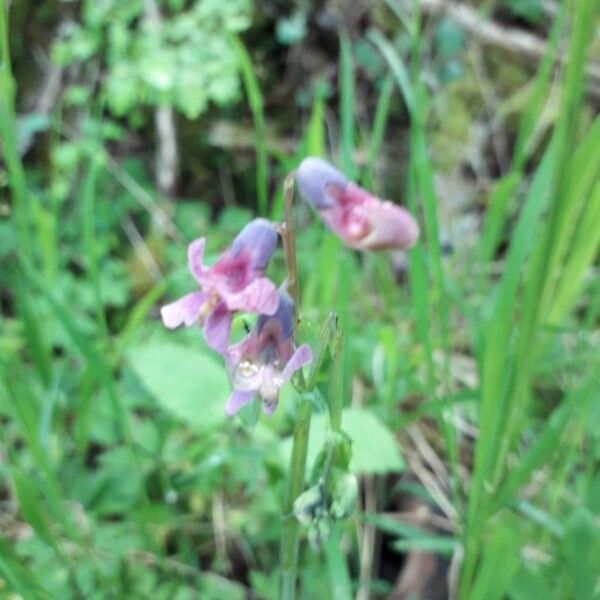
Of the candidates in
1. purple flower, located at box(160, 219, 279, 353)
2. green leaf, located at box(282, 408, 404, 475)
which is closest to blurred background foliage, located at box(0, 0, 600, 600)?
green leaf, located at box(282, 408, 404, 475)

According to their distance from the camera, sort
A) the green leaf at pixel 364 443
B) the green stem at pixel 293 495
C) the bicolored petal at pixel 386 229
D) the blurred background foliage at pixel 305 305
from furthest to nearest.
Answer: the green leaf at pixel 364 443 → the blurred background foliage at pixel 305 305 → the green stem at pixel 293 495 → the bicolored petal at pixel 386 229

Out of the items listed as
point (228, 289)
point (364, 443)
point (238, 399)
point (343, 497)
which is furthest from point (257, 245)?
point (364, 443)

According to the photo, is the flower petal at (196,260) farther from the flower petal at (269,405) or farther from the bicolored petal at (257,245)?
the flower petal at (269,405)

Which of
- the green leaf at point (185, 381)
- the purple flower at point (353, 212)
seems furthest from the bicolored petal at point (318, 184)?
the green leaf at point (185, 381)

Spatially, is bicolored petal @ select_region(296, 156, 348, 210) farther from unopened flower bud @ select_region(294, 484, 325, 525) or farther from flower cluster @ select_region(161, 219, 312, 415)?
unopened flower bud @ select_region(294, 484, 325, 525)

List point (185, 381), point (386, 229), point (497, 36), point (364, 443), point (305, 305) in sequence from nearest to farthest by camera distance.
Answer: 1. point (386, 229)
2. point (364, 443)
3. point (185, 381)
4. point (305, 305)
5. point (497, 36)

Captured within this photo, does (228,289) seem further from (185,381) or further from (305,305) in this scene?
(305,305)

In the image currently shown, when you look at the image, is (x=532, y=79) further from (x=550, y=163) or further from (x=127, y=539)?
(x=127, y=539)
